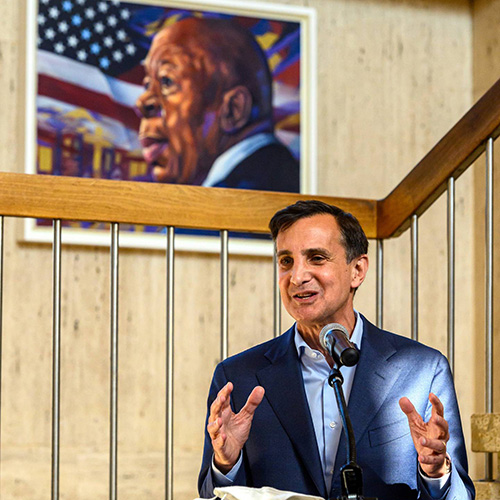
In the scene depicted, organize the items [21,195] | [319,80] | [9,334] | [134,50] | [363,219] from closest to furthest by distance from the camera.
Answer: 1. [21,195]
2. [363,219]
3. [9,334]
4. [134,50]
5. [319,80]

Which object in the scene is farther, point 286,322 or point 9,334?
point 286,322

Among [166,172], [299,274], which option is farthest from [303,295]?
[166,172]

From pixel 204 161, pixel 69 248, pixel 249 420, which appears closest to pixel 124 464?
pixel 69 248

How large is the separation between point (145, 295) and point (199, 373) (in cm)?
41

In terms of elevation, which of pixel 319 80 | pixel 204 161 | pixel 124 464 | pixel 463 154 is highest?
pixel 319 80

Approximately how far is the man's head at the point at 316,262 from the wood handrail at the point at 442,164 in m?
0.39

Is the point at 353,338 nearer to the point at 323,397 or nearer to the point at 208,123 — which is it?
the point at 323,397

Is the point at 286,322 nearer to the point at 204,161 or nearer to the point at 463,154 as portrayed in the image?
the point at 204,161

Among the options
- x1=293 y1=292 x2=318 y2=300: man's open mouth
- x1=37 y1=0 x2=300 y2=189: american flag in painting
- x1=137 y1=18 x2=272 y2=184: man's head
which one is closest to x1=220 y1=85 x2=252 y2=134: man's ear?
x1=137 y1=18 x2=272 y2=184: man's head

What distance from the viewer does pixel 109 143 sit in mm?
3922

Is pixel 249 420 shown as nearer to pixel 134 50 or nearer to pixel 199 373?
pixel 199 373

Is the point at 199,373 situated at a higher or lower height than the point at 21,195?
lower

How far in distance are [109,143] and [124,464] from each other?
133cm

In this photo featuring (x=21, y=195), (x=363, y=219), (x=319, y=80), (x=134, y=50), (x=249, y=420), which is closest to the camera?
(x=249, y=420)
